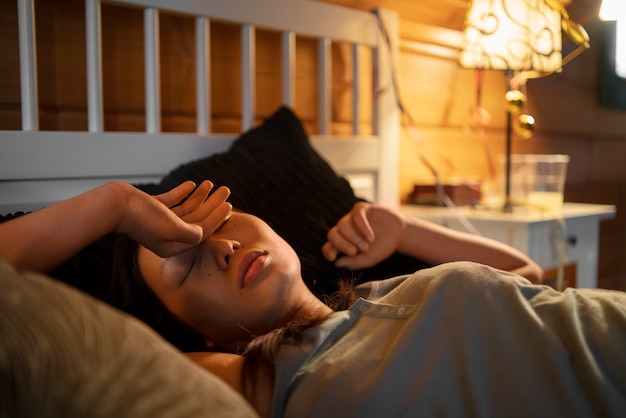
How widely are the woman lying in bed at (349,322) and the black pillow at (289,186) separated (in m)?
0.13

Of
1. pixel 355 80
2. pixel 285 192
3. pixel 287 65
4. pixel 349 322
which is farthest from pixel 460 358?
pixel 355 80

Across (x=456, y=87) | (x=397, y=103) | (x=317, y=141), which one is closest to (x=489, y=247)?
(x=317, y=141)

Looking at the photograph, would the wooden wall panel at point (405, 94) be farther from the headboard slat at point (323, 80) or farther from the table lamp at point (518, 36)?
the table lamp at point (518, 36)

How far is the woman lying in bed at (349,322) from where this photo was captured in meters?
0.53

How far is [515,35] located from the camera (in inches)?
57.4

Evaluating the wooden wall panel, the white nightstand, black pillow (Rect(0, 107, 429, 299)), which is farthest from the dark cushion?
the white nightstand

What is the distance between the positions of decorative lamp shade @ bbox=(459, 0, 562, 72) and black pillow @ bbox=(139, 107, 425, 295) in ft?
1.93

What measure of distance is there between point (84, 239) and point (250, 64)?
0.69 metres

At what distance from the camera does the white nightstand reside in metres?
1.44

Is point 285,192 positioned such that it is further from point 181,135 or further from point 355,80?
point 355,80

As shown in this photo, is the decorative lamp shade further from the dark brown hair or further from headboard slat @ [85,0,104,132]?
the dark brown hair

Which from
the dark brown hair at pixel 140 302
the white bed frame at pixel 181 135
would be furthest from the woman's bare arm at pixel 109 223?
the white bed frame at pixel 181 135

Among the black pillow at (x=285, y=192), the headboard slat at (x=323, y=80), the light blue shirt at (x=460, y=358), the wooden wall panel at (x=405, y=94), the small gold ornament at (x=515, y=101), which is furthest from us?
the small gold ornament at (x=515, y=101)

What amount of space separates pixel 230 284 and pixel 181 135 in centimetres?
50
